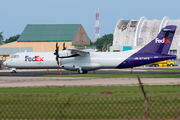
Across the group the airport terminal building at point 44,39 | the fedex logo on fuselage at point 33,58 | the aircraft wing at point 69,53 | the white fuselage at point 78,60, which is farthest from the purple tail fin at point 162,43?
the airport terminal building at point 44,39

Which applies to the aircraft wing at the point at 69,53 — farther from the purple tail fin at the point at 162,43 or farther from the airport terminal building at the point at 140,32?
the airport terminal building at the point at 140,32

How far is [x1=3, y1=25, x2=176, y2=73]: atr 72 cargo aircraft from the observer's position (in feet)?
122

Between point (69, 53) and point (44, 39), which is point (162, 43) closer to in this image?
point (69, 53)

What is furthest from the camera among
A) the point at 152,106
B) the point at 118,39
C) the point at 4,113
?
the point at 118,39

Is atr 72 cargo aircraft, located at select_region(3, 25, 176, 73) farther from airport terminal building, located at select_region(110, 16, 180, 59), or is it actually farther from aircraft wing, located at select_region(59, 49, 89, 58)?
airport terminal building, located at select_region(110, 16, 180, 59)

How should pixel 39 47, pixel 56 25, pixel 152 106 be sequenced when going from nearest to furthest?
pixel 152 106 → pixel 39 47 → pixel 56 25

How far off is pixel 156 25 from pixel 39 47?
4821 cm

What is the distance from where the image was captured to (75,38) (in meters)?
96.7

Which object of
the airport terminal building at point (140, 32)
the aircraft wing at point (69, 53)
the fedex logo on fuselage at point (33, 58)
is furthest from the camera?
the airport terminal building at point (140, 32)

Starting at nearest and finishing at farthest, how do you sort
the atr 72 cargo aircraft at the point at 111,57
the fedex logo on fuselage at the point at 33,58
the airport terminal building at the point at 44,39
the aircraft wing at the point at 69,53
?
the aircraft wing at the point at 69,53 < the atr 72 cargo aircraft at the point at 111,57 < the fedex logo on fuselage at the point at 33,58 < the airport terminal building at the point at 44,39

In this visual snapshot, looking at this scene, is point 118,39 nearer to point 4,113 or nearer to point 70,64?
point 70,64

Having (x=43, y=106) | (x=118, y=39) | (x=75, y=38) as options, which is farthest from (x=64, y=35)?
(x=43, y=106)

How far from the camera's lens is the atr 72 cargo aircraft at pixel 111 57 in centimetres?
3706

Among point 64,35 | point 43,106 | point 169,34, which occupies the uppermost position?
point 64,35
